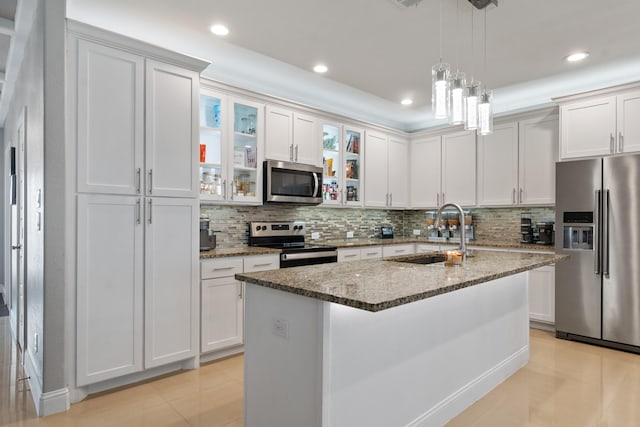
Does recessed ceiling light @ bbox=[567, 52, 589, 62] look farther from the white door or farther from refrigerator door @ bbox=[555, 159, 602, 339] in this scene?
the white door

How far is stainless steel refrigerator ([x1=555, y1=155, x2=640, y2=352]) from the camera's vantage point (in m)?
3.50

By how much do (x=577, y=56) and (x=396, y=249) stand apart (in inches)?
109

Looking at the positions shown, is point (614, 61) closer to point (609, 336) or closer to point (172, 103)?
point (609, 336)

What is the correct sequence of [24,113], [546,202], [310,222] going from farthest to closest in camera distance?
[310,222] → [546,202] → [24,113]

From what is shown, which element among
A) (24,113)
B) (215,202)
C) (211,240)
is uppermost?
(24,113)

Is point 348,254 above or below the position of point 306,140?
below

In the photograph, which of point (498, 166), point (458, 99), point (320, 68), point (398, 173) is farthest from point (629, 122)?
point (320, 68)

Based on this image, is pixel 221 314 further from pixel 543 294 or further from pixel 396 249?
pixel 543 294

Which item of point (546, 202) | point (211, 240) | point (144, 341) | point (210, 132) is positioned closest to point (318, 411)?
point (144, 341)

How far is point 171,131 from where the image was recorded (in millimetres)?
2971

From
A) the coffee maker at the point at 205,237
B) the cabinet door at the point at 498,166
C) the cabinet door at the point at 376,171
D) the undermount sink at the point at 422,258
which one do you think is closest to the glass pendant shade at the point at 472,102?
the undermount sink at the point at 422,258

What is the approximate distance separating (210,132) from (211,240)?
104 centimetres

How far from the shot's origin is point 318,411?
1.65 metres

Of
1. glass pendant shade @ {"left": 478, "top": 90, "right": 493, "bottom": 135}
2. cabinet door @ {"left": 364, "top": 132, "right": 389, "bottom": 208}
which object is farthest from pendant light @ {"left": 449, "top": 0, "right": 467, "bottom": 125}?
cabinet door @ {"left": 364, "top": 132, "right": 389, "bottom": 208}
